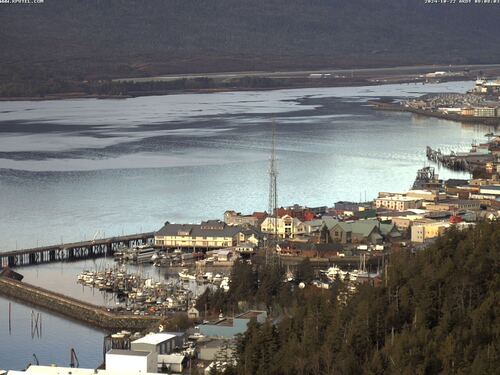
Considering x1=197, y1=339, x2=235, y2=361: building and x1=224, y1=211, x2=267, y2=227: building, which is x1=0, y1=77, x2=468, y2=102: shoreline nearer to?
x1=224, y1=211, x2=267, y2=227: building

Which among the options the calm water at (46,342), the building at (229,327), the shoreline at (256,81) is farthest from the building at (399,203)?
the shoreline at (256,81)

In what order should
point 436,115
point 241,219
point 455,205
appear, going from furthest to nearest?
1. point 436,115
2. point 455,205
3. point 241,219

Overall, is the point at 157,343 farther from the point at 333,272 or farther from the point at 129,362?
the point at 333,272

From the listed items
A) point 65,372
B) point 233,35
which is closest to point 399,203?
point 65,372

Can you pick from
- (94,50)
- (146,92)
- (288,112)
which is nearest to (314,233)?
(288,112)

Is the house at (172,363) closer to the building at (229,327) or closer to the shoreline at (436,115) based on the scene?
the building at (229,327)

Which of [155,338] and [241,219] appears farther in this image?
[241,219]

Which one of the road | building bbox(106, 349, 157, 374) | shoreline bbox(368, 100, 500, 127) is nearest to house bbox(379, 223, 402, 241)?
building bbox(106, 349, 157, 374)
